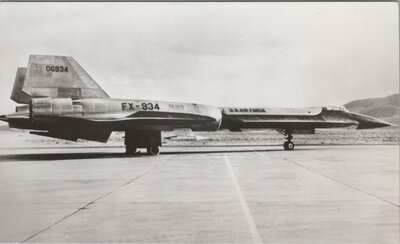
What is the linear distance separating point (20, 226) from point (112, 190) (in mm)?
3317

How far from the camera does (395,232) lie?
5.65 m

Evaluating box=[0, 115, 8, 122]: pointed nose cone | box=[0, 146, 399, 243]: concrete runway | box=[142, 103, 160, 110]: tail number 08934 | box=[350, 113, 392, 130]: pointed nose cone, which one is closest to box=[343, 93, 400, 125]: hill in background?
box=[350, 113, 392, 130]: pointed nose cone

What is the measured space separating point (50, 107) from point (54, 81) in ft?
5.33

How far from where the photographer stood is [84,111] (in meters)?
18.7

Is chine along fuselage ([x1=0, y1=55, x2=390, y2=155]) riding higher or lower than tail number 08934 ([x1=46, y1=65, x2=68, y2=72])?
lower

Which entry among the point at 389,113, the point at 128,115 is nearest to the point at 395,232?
the point at 128,115

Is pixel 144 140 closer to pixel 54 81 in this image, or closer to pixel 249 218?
pixel 54 81

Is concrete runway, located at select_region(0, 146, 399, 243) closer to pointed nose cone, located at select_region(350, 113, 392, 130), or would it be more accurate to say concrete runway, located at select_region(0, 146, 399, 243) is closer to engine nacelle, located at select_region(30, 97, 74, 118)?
engine nacelle, located at select_region(30, 97, 74, 118)

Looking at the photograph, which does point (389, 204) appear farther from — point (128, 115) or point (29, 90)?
point (29, 90)

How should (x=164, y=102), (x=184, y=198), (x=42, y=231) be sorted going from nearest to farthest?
(x=42, y=231)
(x=184, y=198)
(x=164, y=102)

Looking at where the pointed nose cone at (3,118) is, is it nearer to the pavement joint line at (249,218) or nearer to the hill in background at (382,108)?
the pavement joint line at (249,218)

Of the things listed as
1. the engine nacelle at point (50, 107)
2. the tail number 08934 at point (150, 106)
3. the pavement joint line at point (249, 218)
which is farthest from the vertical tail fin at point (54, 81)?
the pavement joint line at point (249, 218)

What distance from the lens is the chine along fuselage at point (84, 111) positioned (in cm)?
1822

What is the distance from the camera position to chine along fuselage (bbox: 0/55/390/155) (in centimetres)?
1822
